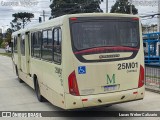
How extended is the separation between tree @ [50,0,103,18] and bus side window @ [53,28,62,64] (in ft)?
153

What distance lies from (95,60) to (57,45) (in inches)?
45.1

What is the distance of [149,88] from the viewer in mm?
11516

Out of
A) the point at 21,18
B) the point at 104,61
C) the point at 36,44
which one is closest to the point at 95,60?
the point at 104,61

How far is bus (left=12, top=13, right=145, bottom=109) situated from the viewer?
706cm

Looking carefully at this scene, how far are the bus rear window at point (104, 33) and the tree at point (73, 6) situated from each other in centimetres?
4664

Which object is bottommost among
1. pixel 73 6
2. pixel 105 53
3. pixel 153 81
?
pixel 153 81

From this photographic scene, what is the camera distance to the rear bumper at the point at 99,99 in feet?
Result: 23.0

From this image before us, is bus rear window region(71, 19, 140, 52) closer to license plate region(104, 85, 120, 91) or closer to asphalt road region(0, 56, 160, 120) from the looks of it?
license plate region(104, 85, 120, 91)

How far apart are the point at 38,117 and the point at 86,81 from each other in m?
2.10

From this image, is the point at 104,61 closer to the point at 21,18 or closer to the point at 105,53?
the point at 105,53

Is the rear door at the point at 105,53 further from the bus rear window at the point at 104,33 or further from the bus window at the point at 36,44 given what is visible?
the bus window at the point at 36,44

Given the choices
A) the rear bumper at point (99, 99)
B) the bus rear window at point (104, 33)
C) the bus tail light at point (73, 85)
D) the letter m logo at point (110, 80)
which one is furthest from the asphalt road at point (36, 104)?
the bus rear window at point (104, 33)

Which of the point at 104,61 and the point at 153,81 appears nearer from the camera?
the point at 104,61

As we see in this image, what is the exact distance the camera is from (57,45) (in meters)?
7.66
